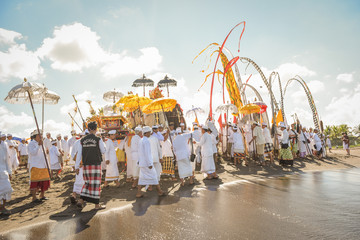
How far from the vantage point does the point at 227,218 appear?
155 inches

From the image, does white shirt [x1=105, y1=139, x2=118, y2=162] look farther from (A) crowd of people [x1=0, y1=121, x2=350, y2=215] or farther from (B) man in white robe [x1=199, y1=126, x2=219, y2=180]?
(B) man in white robe [x1=199, y1=126, x2=219, y2=180]

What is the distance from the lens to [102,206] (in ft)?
16.8

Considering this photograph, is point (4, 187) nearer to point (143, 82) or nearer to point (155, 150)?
point (155, 150)

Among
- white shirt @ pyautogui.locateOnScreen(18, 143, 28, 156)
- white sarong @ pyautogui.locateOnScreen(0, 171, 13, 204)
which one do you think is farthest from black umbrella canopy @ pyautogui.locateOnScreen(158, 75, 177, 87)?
white sarong @ pyautogui.locateOnScreen(0, 171, 13, 204)

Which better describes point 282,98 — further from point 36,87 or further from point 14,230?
point 14,230

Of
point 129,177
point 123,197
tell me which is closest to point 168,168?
point 129,177

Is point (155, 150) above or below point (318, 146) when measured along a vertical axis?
above

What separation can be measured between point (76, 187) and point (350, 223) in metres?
6.04

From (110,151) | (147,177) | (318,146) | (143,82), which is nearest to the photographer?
(147,177)

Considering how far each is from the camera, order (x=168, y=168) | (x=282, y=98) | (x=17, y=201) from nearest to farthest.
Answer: (x=17, y=201), (x=168, y=168), (x=282, y=98)

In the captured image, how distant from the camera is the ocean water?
3.30 meters

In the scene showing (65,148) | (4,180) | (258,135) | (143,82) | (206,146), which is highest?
(143,82)

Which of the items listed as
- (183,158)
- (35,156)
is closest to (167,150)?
(183,158)

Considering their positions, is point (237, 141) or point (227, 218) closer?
point (227, 218)
